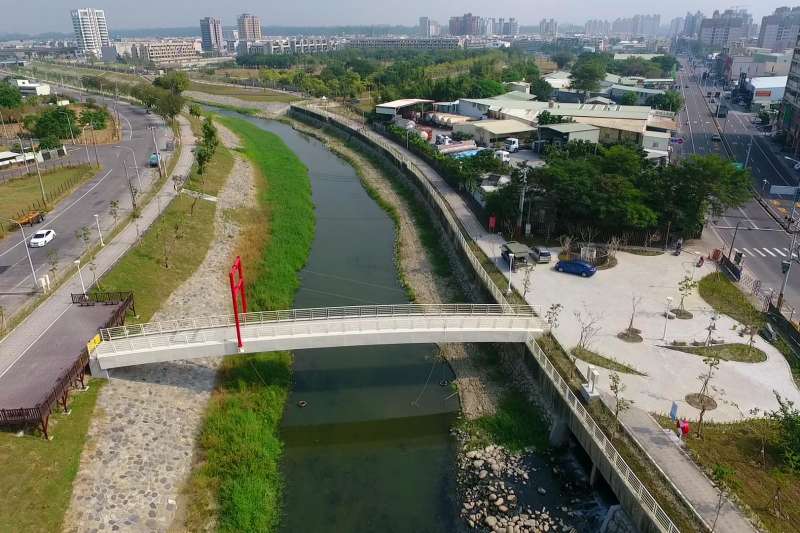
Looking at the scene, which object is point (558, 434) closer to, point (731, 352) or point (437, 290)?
point (731, 352)

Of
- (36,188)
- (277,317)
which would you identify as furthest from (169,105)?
(277,317)

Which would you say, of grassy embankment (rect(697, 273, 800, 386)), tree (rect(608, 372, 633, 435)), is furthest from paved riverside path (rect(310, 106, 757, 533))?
grassy embankment (rect(697, 273, 800, 386))

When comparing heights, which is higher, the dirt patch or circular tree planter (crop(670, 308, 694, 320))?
circular tree planter (crop(670, 308, 694, 320))

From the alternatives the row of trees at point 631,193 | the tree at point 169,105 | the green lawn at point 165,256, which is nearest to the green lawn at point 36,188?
the green lawn at point 165,256

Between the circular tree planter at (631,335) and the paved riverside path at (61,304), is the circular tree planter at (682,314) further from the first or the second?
the paved riverside path at (61,304)

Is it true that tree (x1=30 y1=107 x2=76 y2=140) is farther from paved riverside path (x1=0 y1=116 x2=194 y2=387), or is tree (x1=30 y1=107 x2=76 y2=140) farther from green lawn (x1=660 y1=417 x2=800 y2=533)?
green lawn (x1=660 y1=417 x2=800 y2=533)
